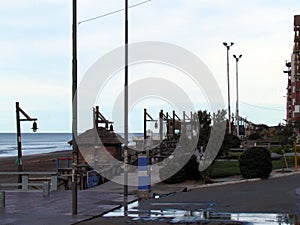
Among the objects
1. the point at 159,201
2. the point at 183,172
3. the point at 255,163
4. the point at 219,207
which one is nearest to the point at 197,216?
the point at 219,207

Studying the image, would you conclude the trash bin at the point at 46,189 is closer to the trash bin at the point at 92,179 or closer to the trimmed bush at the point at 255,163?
the trash bin at the point at 92,179

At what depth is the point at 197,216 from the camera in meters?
15.7

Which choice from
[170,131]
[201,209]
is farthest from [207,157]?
[170,131]

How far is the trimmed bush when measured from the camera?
26.8 m

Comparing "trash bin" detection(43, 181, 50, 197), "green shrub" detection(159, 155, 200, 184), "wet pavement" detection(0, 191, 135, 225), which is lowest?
"wet pavement" detection(0, 191, 135, 225)

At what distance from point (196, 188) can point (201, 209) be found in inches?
287

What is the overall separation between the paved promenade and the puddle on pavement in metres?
0.36

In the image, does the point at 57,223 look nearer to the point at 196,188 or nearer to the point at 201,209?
the point at 201,209

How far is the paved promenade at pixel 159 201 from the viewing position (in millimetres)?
15992

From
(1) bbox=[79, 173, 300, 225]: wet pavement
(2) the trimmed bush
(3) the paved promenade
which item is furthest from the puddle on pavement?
(2) the trimmed bush

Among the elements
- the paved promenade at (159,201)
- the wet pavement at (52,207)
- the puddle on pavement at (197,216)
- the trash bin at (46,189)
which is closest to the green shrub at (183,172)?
the paved promenade at (159,201)

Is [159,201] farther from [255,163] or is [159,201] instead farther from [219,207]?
[255,163]

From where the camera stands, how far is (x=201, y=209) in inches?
680

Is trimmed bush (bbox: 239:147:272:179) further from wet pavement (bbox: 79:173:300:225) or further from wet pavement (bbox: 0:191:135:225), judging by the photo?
wet pavement (bbox: 0:191:135:225)
